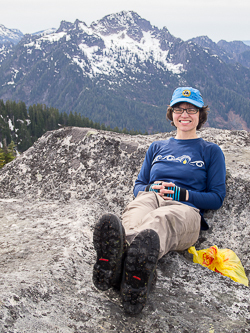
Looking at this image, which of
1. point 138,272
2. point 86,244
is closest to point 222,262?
point 138,272

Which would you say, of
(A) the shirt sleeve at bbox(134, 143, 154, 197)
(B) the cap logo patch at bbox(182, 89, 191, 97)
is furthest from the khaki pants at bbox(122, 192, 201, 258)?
(B) the cap logo patch at bbox(182, 89, 191, 97)

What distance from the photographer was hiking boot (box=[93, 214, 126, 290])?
2959 millimetres

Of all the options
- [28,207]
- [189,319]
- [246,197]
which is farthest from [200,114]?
[28,207]

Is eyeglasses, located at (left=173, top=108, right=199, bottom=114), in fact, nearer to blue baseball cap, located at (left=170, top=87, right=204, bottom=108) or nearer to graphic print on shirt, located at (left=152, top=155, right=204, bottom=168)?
blue baseball cap, located at (left=170, top=87, right=204, bottom=108)

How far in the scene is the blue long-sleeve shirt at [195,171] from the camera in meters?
4.64

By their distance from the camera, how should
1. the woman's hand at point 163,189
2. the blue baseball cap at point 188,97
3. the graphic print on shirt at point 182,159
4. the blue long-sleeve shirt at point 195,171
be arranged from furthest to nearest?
the blue baseball cap at point 188,97 → the graphic print on shirt at point 182,159 → the blue long-sleeve shirt at point 195,171 → the woman's hand at point 163,189

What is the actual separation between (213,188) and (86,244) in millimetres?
2504

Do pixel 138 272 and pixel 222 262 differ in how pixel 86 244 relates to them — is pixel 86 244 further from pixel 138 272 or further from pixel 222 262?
pixel 222 262

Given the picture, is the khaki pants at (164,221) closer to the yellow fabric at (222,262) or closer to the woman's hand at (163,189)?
the woman's hand at (163,189)

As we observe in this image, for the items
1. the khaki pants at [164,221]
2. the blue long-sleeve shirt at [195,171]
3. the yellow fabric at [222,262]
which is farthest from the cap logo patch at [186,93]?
the yellow fabric at [222,262]

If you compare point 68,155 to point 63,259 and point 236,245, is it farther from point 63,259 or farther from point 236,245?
point 236,245

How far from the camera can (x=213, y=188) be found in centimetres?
471

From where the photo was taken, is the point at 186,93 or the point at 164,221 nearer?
the point at 164,221

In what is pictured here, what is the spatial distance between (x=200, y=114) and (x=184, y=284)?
340cm
